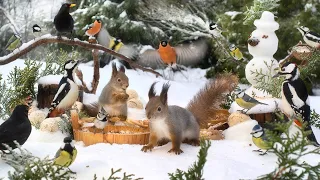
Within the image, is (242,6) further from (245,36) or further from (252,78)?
(252,78)

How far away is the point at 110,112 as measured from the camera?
292 centimetres

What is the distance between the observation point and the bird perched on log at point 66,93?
2.85 meters

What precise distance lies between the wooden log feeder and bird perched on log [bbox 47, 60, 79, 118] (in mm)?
97

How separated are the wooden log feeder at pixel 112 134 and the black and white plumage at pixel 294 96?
31.1 inches

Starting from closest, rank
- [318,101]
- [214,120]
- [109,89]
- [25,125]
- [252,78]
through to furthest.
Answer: [25,125] < [109,89] < [214,120] < [252,78] < [318,101]

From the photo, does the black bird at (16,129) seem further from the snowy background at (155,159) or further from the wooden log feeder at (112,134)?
the wooden log feeder at (112,134)

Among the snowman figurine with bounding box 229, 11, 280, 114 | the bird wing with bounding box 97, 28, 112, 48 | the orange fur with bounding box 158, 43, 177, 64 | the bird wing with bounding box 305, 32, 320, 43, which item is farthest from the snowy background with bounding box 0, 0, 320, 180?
the bird wing with bounding box 97, 28, 112, 48

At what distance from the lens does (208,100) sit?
9.87 feet

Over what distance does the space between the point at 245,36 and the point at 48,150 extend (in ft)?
16.1

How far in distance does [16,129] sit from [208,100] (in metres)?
1.16

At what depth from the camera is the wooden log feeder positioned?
8.81 ft

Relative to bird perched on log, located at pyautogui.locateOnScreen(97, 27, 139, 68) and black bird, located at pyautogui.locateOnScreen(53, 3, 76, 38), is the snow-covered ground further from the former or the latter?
bird perched on log, located at pyautogui.locateOnScreen(97, 27, 139, 68)

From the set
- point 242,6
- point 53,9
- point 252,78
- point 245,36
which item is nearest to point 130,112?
point 252,78

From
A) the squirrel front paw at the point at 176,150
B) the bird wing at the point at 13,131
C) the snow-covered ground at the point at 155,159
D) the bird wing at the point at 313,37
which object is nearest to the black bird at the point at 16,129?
the bird wing at the point at 13,131
